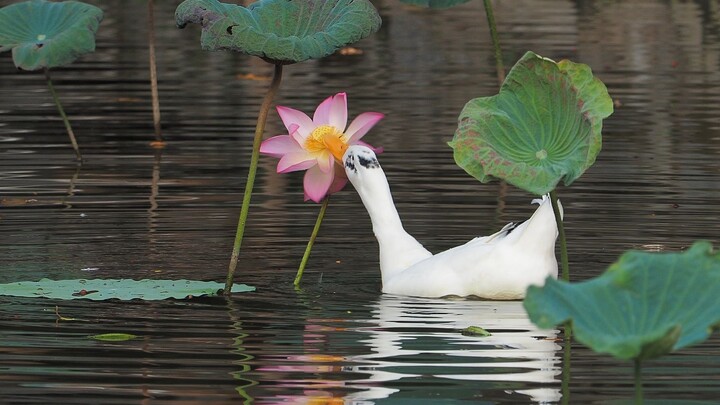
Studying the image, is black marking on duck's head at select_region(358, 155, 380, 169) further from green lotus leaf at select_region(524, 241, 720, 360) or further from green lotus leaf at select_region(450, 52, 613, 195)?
→ green lotus leaf at select_region(524, 241, 720, 360)

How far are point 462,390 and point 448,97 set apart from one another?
11.0 meters

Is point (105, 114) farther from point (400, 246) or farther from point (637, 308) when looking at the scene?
point (637, 308)

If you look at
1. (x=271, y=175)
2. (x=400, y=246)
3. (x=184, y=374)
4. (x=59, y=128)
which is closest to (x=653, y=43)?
(x=59, y=128)

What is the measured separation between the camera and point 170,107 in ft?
52.3

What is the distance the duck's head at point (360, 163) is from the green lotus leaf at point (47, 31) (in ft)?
14.2

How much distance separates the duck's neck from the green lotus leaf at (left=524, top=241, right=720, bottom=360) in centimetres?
320

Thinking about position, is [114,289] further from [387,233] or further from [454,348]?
[454,348]

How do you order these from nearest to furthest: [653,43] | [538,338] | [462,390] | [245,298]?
[462,390], [538,338], [245,298], [653,43]

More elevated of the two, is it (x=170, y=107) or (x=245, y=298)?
(x=170, y=107)

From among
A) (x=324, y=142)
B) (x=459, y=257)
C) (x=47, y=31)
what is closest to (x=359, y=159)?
(x=324, y=142)

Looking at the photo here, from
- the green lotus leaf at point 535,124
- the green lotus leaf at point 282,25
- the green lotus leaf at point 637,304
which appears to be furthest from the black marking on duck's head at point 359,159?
the green lotus leaf at point 637,304

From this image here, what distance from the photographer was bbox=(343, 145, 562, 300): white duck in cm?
721

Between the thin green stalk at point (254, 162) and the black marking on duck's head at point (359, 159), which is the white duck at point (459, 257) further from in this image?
the thin green stalk at point (254, 162)

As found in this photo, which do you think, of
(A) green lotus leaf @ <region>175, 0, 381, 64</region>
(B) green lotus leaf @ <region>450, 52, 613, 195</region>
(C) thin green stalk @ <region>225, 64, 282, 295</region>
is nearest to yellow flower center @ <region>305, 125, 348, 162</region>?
(C) thin green stalk @ <region>225, 64, 282, 295</region>
